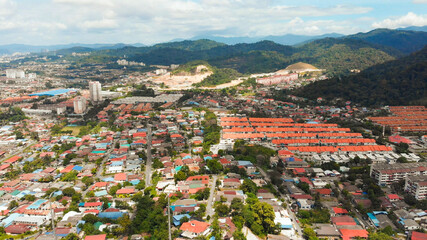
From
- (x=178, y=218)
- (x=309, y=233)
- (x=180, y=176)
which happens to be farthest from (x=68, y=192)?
(x=309, y=233)

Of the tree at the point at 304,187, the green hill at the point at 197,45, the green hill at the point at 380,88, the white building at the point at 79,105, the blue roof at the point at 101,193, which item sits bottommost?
the blue roof at the point at 101,193

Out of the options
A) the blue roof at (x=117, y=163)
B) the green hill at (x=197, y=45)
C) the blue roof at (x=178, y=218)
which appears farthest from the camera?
the green hill at (x=197, y=45)

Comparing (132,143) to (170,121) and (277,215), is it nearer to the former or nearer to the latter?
(170,121)

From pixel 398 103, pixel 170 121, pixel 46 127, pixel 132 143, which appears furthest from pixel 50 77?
pixel 398 103

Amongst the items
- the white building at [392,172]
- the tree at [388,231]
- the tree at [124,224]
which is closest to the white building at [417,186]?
the white building at [392,172]

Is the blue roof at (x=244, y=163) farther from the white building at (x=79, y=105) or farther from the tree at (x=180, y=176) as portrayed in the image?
the white building at (x=79, y=105)

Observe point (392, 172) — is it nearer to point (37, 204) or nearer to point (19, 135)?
point (37, 204)
